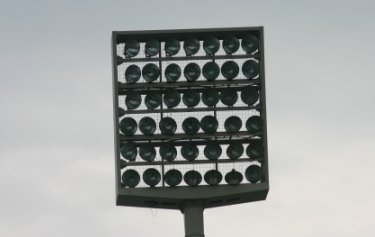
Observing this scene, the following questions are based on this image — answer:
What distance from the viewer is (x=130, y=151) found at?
5778 inches

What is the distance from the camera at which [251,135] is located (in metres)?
147

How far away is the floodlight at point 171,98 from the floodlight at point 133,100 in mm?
1046

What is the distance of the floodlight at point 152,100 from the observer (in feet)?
482

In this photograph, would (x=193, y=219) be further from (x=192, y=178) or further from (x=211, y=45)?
(x=211, y=45)

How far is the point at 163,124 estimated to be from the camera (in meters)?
147

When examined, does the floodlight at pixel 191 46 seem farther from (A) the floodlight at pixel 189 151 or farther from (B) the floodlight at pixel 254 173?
(B) the floodlight at pixel 254 173

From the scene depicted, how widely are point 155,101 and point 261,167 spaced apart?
4.96m

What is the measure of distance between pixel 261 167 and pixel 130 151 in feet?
17.2

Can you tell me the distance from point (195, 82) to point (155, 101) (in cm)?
176

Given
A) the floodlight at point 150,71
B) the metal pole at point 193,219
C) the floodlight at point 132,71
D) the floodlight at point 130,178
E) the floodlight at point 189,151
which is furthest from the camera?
the floodlight at point 132,71

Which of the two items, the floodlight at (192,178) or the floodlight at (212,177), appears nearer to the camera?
the floodlight at (192,178)

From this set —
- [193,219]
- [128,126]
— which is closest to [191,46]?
[128,126]

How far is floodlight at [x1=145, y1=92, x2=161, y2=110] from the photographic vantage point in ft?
482

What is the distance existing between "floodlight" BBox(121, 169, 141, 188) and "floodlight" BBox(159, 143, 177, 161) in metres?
1.29
